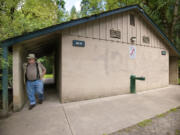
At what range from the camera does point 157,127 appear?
209cm

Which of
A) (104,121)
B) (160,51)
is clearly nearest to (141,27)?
(160,51)

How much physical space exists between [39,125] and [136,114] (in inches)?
99.1

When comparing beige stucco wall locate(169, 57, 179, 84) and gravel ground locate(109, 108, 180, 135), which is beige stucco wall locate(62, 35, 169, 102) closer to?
gravel ground locate(109, 108, 180, 135)

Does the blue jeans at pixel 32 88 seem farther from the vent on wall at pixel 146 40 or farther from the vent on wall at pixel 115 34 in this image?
the vent on wall at pixel 146 40

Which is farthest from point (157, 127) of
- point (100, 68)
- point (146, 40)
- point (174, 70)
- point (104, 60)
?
point (174, 70)

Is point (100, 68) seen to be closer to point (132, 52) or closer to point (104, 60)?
point (104, 60)

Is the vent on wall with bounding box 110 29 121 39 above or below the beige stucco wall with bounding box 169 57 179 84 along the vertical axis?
above

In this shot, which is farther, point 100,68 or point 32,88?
point 100,68

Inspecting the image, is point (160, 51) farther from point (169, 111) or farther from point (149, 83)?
point (169, 111)

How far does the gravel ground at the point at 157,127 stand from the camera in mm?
1926

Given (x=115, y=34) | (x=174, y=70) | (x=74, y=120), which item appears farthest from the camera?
(x=174, y=70)

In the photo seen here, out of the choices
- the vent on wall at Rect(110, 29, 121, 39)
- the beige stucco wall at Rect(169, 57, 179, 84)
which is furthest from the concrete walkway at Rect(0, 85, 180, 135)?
the beige stucco wall at Rect(169, 57, 179, 84)

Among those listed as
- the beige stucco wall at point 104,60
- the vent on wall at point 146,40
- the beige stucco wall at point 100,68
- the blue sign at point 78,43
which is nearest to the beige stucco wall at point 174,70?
the beige stucco wall at point 104,60

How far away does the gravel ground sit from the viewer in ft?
6.32
